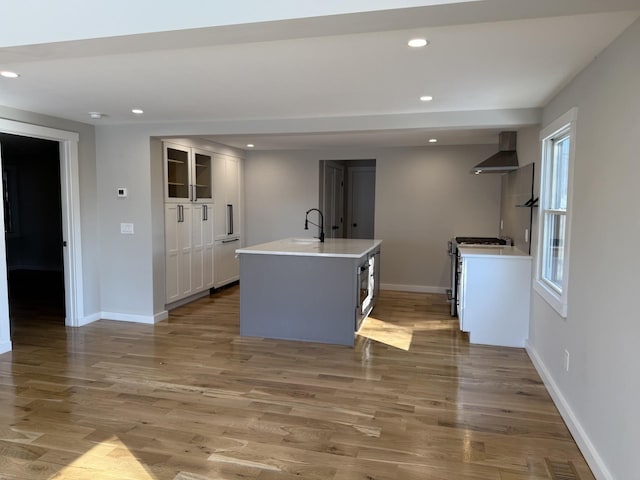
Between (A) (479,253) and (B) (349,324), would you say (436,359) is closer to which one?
(B) (349,324)

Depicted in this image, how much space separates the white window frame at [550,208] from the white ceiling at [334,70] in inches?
11.1

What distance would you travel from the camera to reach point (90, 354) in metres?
4.12

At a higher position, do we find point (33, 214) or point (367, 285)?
point (33, 214)

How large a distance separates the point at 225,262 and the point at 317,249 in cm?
275

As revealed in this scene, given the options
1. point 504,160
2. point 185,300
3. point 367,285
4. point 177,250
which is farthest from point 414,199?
point 185,300

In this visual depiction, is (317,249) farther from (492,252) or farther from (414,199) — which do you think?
(414,199)

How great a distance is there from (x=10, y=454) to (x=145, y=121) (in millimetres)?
3436

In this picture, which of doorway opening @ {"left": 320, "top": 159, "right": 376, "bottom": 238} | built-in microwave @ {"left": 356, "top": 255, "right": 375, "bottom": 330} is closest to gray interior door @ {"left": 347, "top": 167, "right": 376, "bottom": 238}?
doorway opening @ {"left": 320, "top": 159, "right": 376, "bottom": 238}

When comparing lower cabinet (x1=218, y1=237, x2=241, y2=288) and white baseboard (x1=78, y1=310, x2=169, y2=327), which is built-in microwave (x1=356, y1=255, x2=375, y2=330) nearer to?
white baseboard (x1=78, y1=310, x2=169, y2=327)

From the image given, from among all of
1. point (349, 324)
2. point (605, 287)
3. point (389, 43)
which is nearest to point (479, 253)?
point (349, 324)

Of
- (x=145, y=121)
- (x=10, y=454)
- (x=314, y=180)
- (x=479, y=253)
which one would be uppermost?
(x=145, y=121)

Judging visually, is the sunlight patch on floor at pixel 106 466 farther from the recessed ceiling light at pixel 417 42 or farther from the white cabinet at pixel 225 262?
the white cabinet at pixel 225 262

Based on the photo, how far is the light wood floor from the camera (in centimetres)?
242

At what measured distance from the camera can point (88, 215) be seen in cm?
511
